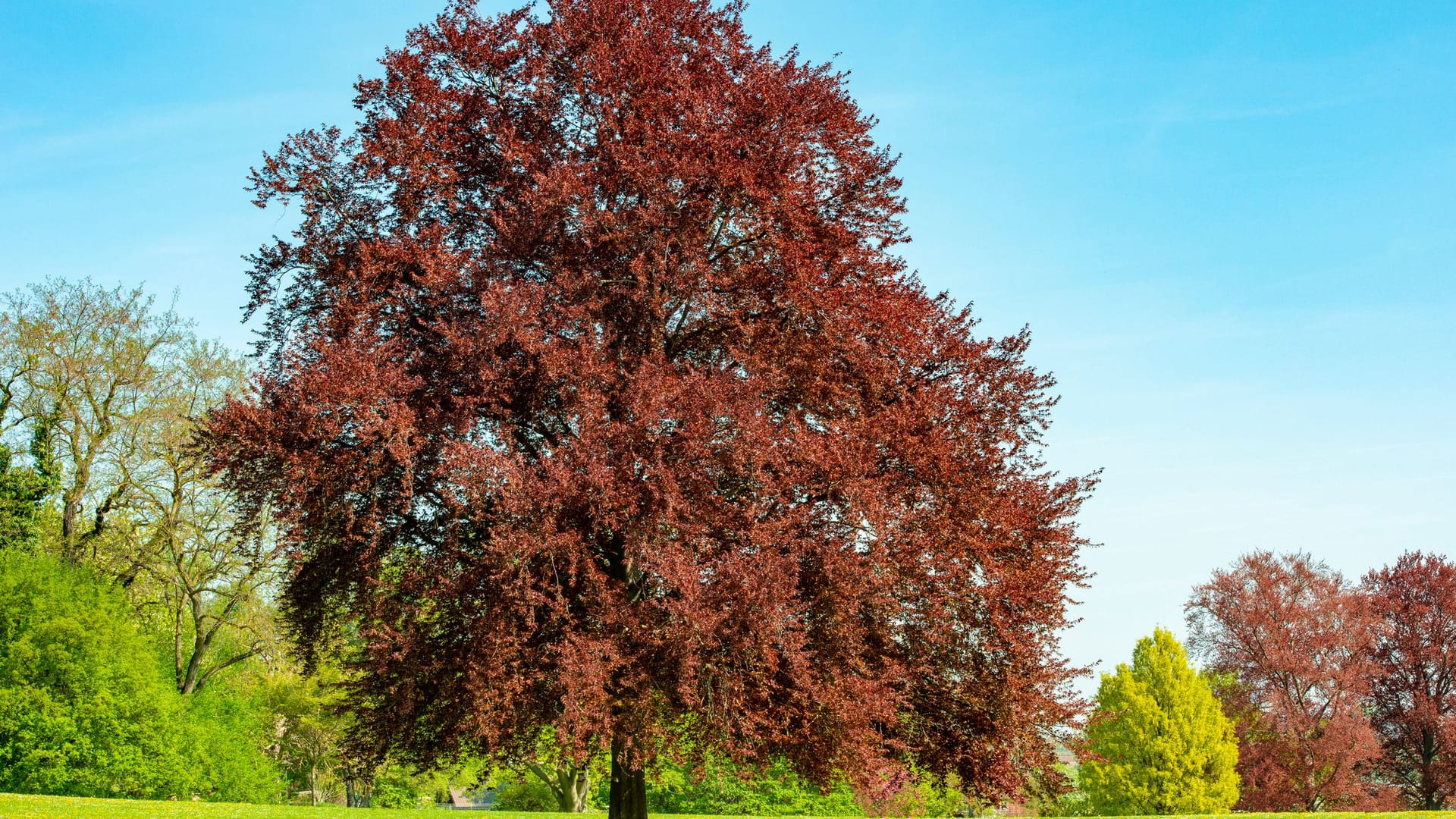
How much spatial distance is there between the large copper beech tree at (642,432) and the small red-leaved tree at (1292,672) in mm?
36274

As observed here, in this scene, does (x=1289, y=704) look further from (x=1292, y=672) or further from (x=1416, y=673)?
(x=1416, y=673)

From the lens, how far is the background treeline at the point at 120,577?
2884cm

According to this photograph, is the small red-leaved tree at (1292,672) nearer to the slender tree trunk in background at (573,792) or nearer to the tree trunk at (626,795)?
the slender tree trunk in background at (573,792)

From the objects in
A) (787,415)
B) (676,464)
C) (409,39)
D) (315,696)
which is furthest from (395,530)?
(315,696)

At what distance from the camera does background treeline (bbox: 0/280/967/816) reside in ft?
94.6

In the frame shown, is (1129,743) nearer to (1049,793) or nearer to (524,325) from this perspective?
(1049,793)

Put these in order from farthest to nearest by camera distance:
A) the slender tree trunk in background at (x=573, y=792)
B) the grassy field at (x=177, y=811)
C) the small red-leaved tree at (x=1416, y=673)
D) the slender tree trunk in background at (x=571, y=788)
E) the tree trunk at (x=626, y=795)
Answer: the small red-leaved tree at (x=1416, y=673)
the slender tree trunk in background at (x=573, y=792)
the slender tree trunk in background at (x=571, y=788)
the grassy field at (x=177, y=811)
the tree trunk at (x=626, y=795)

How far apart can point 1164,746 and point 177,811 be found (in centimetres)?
3649

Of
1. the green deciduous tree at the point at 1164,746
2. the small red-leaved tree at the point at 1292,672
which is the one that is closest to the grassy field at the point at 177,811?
the green deciduous tree at the point at 1164,746

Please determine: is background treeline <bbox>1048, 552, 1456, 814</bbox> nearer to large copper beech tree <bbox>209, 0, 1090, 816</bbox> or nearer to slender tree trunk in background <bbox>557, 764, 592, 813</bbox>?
slender tree trunk in background <bbox>557, 764, 592, 813</bbox>

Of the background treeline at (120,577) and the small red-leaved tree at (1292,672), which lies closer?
the background treeline at (120,577)

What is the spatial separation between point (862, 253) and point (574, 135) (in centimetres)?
471

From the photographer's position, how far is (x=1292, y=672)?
44562 millimetres

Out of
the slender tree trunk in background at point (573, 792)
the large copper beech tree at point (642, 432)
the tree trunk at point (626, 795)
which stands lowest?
the slender tree trunk in background at point (573, 792)
